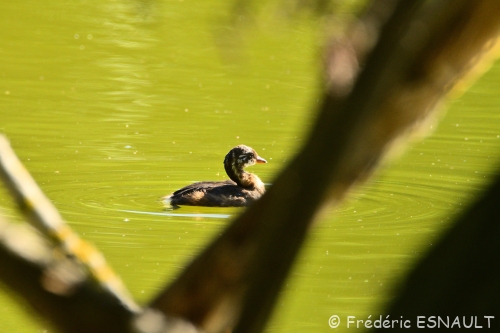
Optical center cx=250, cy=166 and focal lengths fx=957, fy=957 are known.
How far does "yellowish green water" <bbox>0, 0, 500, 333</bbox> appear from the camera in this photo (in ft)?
15.5

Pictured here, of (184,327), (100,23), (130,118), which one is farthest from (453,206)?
(100,23)

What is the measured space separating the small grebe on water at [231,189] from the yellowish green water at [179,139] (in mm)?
78

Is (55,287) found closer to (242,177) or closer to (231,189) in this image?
(231,189)

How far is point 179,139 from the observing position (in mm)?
7508

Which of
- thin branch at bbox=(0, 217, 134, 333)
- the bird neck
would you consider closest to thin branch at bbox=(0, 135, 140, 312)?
thin branch at bbox=(0, 217, 134, 333)

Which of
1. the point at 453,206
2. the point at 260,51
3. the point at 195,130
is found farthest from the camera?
the point at 260,51

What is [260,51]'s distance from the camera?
10953 mm

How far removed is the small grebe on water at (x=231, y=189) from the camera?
19.3 ft

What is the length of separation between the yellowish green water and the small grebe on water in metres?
0.08

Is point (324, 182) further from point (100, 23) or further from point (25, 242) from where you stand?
point (100, 23)

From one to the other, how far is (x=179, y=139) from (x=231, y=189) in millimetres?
1450

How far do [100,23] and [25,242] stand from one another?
11010mm
